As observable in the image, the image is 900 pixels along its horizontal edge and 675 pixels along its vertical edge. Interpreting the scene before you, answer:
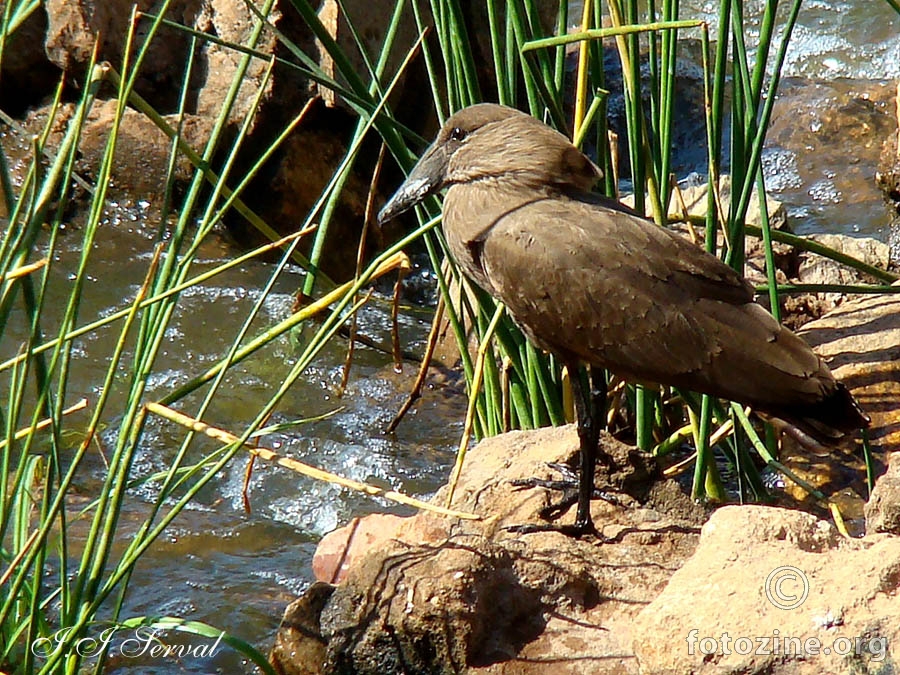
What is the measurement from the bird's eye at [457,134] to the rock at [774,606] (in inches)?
55.4

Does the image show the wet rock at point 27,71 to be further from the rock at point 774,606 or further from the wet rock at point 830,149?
the rock at point 774,606

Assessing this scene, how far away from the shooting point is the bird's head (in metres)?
3.33

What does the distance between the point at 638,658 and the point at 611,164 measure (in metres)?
1.71

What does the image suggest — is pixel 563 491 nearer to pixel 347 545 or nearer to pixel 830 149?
pixel 347 545

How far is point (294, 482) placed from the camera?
4488 millimetres

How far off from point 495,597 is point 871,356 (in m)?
2.04

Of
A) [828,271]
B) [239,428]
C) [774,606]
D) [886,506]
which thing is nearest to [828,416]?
[886,506]

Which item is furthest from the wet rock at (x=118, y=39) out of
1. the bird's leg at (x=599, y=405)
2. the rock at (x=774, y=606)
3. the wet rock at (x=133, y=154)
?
the rock at (x=774, y=606)

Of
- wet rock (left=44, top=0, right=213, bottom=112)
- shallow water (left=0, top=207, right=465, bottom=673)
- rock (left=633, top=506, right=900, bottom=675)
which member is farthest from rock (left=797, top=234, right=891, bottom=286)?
wet rock (left=44, top=0, right=213, bottom=112)

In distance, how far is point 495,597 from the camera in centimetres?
275

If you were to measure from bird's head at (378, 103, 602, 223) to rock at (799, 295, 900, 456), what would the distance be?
4.36 feet

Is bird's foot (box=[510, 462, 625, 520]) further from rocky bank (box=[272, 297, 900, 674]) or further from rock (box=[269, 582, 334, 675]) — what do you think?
rock (box=[269, 582, 334, 675])

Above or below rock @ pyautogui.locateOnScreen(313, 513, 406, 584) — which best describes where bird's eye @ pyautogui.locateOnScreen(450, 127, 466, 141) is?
→ above

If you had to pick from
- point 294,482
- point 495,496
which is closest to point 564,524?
point 495,496
